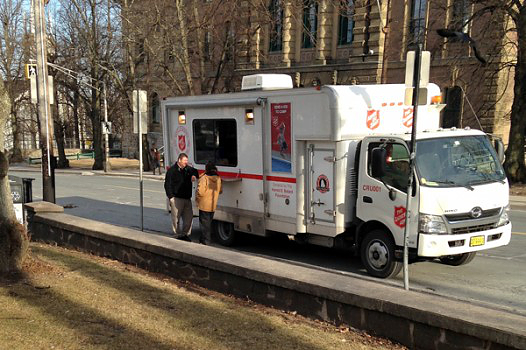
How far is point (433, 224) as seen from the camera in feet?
23.1

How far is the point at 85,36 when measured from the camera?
115ft

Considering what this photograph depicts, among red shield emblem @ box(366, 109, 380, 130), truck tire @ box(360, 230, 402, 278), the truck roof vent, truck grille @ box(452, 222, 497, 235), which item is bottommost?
truck tire @ box(360, 230, 402, 278)

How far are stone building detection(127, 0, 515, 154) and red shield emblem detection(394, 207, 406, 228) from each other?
680 inches

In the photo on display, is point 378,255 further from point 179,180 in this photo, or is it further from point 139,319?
point 179,180

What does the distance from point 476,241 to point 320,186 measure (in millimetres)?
2507

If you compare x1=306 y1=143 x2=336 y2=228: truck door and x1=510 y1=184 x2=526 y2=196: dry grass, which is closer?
x1=306 y1=143 x2=336 y2=228: truck door

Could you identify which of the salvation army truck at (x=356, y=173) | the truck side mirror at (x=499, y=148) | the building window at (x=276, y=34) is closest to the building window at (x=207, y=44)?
the building window at (x=276, y=34)

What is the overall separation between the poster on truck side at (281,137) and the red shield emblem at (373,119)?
1.34 metres

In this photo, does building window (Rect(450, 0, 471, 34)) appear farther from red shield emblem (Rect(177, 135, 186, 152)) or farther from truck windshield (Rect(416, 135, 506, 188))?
truck windshield (Rect(416, 135, 506, 188))

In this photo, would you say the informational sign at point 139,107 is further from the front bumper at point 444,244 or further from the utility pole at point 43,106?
the front bumper at point 444,244

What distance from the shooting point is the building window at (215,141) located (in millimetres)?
10008

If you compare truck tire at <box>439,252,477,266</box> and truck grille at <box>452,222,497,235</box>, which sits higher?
truck grille at <box>452,222,497,235</box>

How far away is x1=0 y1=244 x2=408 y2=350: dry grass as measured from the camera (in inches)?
174

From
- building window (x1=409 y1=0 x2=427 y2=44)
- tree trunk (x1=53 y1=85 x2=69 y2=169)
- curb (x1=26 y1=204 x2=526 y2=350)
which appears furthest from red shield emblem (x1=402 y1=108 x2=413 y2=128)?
tree trunk (x1=53 y1=85 x2=69 y2=169)
